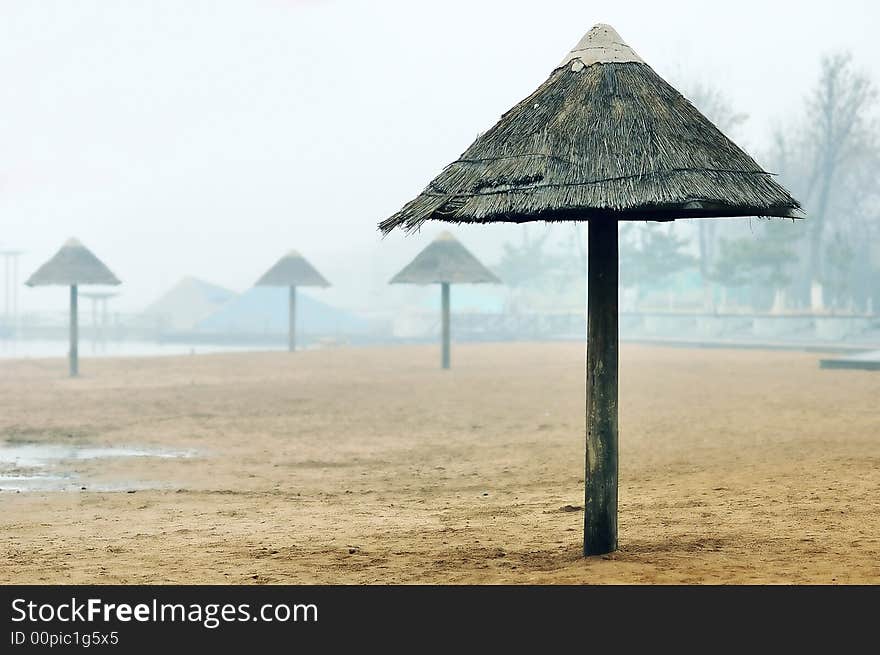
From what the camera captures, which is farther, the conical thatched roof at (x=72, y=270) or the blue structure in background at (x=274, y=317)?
the blue structure in background at (x=274, y=317)

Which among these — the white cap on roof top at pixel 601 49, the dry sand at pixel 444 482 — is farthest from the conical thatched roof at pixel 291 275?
the white cap on roof top at pixel 601 49

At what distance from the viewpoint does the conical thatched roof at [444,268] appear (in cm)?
3081

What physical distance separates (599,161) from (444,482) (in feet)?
18.7

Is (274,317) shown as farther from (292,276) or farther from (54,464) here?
(54,464)

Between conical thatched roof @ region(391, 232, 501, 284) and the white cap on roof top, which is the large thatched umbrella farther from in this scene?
conical thatched roof @ region(391, 232, 501, 284)

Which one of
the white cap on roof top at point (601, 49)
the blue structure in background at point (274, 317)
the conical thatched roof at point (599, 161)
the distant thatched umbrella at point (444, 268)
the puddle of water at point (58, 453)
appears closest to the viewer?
the conical thatched roof at point (599, 161)

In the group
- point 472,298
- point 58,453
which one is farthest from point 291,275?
point 472,298

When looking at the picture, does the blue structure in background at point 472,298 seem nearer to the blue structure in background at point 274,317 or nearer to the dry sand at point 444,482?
the blue structure in background at point 274,317

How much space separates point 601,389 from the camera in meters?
7.23

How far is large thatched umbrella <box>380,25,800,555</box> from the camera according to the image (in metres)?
6.92

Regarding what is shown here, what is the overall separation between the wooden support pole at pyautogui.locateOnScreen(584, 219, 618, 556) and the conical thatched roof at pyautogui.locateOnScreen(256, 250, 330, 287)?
32.1 metres

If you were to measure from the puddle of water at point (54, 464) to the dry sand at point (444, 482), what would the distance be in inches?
13.7

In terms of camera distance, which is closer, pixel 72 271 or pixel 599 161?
pixel 599 161

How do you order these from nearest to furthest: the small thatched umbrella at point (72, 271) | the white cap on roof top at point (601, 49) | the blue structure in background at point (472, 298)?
1. the white cap on roof top at point (601, 49)
2. the small thatched umbrella at point (72, 271)
3. the blue structure in background at point (472, 298)
